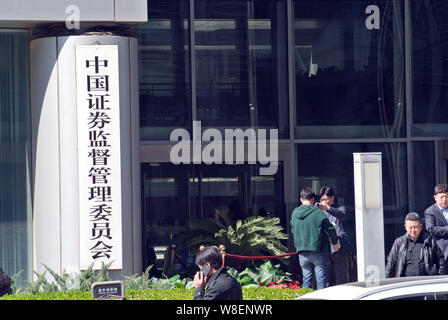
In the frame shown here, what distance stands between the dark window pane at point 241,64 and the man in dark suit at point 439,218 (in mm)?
4354

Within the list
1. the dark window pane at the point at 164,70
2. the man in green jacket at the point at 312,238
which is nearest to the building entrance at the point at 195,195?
the dark window pane at the point at 164,70

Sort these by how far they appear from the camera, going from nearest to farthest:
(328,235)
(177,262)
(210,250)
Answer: (210,250) < (328,235) < (177,262)

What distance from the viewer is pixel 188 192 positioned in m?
15.4

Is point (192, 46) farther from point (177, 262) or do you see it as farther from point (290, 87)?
point (177, 262)

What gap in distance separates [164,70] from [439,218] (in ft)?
18.8

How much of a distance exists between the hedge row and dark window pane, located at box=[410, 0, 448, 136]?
623 cm

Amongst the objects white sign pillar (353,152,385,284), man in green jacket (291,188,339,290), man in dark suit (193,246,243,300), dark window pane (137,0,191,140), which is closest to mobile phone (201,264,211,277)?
man in dark suit (193,246,243,300)

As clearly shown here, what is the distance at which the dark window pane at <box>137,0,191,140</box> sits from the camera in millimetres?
15211

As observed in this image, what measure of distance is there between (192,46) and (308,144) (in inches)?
103

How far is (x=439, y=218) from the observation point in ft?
38.5

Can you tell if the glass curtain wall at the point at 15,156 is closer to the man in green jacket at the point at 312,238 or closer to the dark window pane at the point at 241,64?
the dark window pane at the point at 241,64

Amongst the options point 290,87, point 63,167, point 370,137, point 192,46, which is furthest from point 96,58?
point 370,137

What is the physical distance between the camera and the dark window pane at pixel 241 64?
15.5 m

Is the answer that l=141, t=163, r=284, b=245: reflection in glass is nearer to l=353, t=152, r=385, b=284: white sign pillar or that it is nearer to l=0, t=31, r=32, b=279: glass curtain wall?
l=0, t=31, r=32, b=279: glass curtain wall
